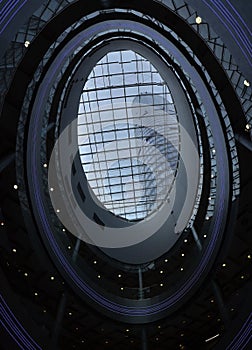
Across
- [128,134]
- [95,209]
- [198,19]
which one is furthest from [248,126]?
[128,134]

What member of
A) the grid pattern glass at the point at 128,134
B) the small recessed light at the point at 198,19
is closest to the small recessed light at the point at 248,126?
the small recessed light at the point at 198,19

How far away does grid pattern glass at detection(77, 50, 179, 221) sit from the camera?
3553 cm

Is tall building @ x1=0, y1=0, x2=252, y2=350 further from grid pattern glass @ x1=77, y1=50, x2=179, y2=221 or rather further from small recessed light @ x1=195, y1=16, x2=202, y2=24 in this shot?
grid pattern glass @ x1=77, y1=50, x2=179, y2=221

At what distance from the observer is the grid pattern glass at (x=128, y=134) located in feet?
117

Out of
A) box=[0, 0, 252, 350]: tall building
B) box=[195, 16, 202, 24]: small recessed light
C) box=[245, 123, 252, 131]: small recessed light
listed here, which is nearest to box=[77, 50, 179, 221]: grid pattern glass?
box=[0, 0, 252, 350]: tall building

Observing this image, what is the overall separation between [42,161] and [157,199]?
2107 cm

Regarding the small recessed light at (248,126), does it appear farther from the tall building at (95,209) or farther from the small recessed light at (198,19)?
the small recessed light at (198,19)

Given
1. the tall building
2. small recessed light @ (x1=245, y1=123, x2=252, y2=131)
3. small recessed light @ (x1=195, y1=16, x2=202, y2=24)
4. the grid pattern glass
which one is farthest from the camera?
the grid pattern glass

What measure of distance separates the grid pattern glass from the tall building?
263 inches

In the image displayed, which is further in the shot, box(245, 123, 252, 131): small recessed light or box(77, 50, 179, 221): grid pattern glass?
box(77, 50, 179, 221): grid pattern glass

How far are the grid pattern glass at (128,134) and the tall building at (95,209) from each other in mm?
6687

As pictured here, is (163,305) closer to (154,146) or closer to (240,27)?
(240,27)

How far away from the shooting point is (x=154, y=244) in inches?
1259

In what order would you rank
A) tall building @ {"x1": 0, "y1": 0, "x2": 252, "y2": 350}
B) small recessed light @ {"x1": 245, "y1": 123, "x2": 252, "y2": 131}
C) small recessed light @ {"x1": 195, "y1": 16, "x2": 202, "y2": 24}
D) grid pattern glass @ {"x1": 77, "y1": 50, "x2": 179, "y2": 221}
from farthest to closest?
grid pattern glass @ {"x1": 77, "y1": 50, "x2": 179, "y2": 221}, small recessed light @ {"x1": 245, "y1": 123, "x2": 252, "y2": 131}, tall building @ {"x1": 0, "y1": 0, "x2": 252, "y2": 350}, small recessed light @ {"x1": 195, "y1": 16, "x2": 202, "y2": 24}
